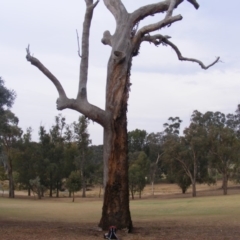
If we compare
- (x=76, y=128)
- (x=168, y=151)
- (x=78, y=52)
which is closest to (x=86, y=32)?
(x=78, y=52)

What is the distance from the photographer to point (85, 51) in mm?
11547

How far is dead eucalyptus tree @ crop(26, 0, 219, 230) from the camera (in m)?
11.0

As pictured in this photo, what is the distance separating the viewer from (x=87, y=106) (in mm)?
11039

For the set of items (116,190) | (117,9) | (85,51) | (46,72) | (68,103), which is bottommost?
(116,190)

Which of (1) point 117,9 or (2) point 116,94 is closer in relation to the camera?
(2) point 116,94

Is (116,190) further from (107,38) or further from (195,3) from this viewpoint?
(195,3)

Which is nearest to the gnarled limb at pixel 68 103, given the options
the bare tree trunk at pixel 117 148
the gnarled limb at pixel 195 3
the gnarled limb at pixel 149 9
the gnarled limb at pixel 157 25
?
the bare tree trunk at pixel 117 148

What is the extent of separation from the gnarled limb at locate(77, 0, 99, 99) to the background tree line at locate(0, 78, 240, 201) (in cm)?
4157

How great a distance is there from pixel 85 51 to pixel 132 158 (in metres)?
60.5

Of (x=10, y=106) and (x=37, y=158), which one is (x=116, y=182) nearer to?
(x=10, y=106)

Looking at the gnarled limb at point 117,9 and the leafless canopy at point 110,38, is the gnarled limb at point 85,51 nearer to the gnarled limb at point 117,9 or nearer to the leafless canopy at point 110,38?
the leafless canopy at point 110,38

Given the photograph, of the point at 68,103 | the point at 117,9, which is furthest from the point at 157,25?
the point at 68,103

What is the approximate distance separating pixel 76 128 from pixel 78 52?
56.6 meters

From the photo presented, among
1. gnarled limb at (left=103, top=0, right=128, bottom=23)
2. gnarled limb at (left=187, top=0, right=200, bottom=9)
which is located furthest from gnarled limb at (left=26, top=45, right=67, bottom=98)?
gnarled limb at (left=187, top=0, right=200, bottom=9)
